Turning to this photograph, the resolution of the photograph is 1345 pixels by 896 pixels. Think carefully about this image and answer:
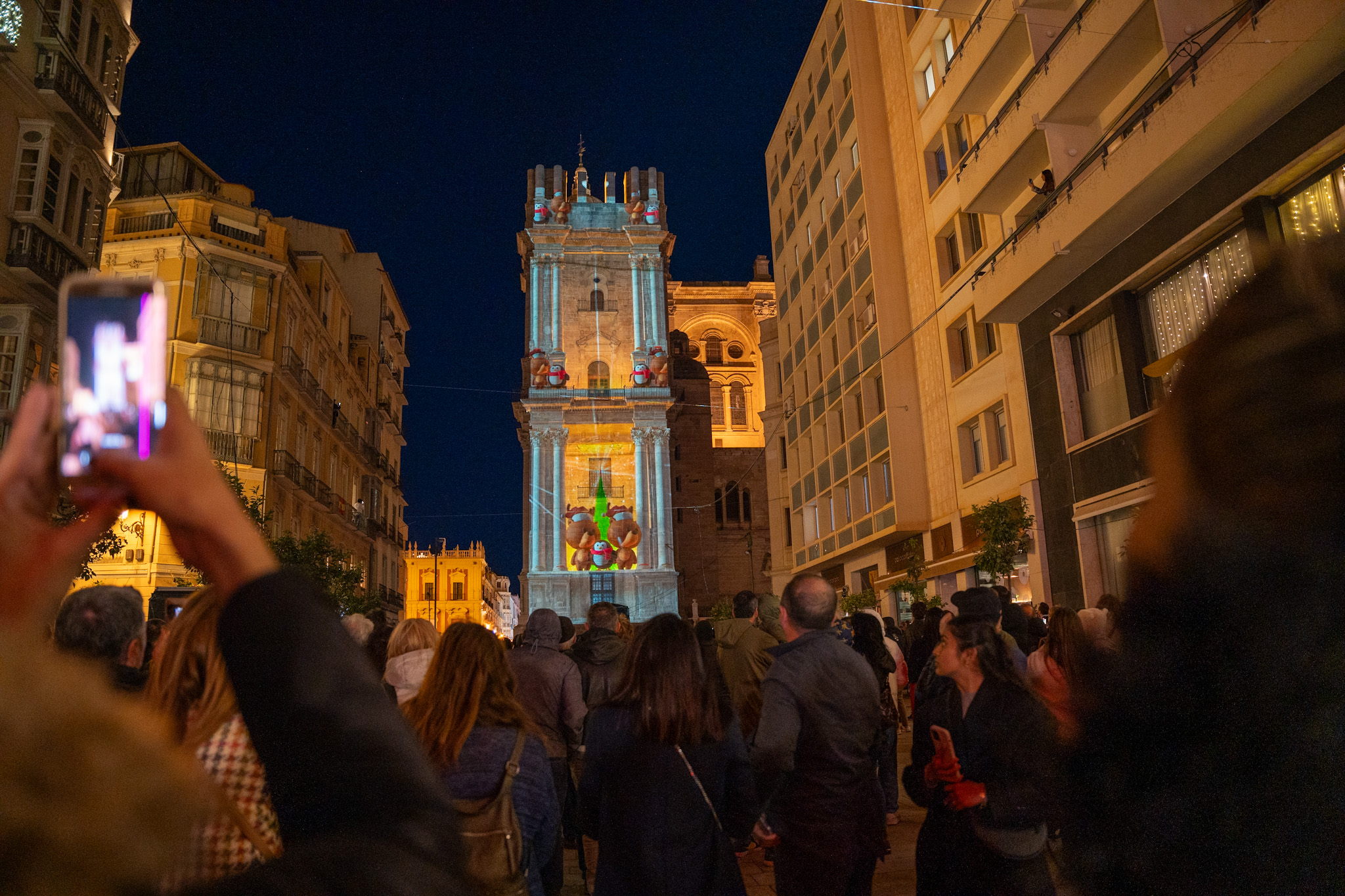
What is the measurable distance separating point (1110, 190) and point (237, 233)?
76.1ft

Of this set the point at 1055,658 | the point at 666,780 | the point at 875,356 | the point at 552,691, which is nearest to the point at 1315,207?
the point at 1055,658

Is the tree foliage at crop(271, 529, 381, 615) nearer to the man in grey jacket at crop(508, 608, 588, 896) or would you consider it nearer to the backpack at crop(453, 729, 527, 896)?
the man in grey jacket at crop(508, 608, 588, 896)

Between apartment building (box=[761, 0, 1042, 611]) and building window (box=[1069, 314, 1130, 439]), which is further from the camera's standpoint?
apartment building (box=[761, 0, 1042, 611])

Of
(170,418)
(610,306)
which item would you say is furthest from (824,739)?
(610,306)

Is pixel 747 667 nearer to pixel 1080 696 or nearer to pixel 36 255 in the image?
pixel 1080 696

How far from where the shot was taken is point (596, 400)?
39.7 m

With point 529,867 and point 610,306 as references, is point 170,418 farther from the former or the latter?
point 610,306

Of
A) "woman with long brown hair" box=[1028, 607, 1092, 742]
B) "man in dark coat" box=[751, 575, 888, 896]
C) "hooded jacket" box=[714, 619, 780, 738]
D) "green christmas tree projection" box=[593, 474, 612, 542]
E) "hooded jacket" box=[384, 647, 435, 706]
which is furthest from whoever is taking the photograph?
"green christmas tree projection" box=[593, 474, 612, 542]

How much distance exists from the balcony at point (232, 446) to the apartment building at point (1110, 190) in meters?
19.0

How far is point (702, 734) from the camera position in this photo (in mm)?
3529

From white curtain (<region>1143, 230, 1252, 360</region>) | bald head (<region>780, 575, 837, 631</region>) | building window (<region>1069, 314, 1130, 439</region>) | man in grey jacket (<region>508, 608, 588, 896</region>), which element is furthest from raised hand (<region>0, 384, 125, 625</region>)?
building window (<region>1069, 314, 1130, 439</region>)

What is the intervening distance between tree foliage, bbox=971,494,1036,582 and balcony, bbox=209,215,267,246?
848 inches

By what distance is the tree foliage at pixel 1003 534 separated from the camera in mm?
14906

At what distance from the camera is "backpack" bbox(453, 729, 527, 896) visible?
10.1 ft
